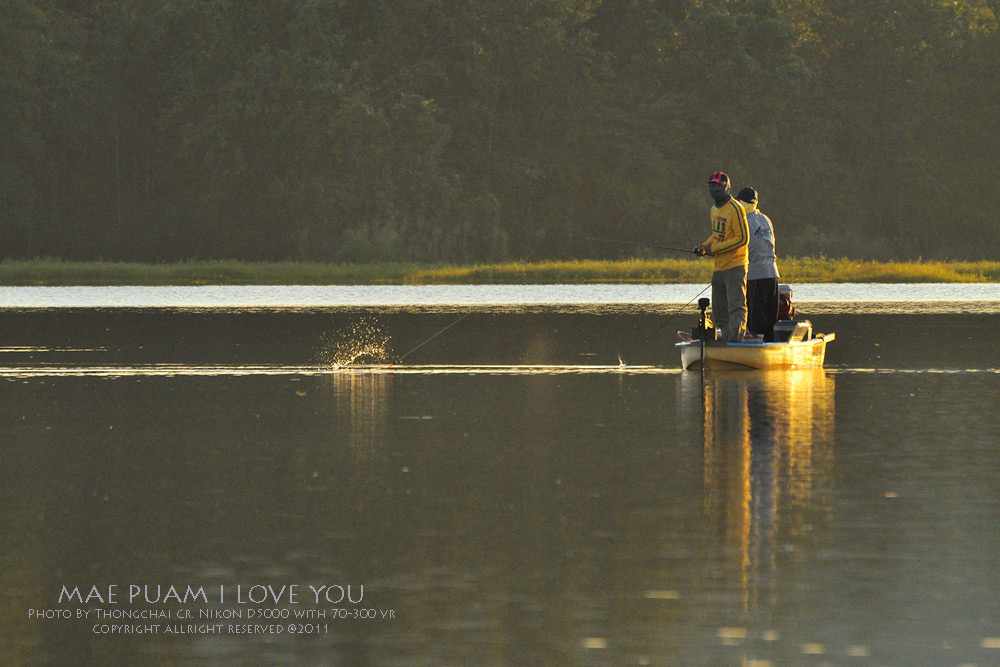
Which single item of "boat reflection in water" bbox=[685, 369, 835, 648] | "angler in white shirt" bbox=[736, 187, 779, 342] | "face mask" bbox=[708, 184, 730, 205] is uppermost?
"face mask" bbox=[708, 184, 730, 205]

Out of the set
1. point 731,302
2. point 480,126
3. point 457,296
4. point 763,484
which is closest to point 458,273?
point 457,296

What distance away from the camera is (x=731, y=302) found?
21.7 m

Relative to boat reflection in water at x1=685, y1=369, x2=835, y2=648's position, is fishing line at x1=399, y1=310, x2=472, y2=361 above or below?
below

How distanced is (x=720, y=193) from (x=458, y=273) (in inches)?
1647

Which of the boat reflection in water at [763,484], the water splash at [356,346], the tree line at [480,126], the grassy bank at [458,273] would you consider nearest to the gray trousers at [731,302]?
the boat reflection in water at [763,484]

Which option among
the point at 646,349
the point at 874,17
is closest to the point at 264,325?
the point at 646,349

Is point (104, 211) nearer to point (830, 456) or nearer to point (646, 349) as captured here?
point (646, 349)

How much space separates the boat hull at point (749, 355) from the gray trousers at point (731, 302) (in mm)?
204

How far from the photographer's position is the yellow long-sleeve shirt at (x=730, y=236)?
845 inches

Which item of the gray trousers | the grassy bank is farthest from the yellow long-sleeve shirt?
the grassy bank

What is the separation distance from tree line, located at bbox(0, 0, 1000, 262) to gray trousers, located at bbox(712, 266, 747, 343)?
49.0 meters

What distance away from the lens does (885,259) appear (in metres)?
83.2

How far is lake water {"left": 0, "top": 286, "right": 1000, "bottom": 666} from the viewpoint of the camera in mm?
7852

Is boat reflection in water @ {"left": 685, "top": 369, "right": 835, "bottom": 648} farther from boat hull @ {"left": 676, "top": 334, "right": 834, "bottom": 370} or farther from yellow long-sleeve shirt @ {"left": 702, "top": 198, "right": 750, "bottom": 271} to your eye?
yellow long-sleeve shirt @ {"left": 702, "top": 198, "right": 750, "bottom": 271}
